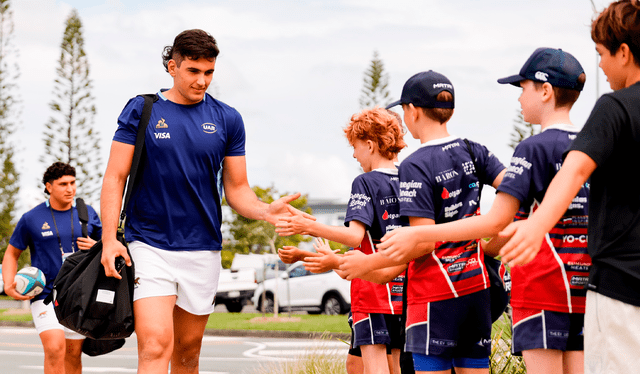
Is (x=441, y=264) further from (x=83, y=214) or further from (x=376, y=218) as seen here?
(x=83, y=214)

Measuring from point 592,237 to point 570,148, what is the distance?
41 cm

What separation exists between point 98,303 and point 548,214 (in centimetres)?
286

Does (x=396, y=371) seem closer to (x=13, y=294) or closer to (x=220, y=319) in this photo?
(x=13, y=294)

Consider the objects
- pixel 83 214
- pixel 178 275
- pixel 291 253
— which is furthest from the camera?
pixel 83 214

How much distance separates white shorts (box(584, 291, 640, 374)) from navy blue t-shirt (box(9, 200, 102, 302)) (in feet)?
18.7

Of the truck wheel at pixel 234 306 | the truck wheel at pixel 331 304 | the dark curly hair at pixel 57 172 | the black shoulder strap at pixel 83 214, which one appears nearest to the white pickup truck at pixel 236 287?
the truck wheel at pixel 234 306

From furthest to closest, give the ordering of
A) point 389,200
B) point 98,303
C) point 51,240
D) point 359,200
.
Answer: point 51,240
point 389,200
point 359,200
point 98,303

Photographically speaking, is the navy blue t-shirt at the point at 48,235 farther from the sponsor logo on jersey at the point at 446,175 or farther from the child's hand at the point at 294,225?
the sponsor logo on jersey at the point at 446,175

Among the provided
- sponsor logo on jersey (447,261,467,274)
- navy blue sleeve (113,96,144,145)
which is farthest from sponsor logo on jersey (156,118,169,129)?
sponsor logo on jersey (447,261,467,274)

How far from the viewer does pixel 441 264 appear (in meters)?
3.71

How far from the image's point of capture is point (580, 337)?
3.25 meters

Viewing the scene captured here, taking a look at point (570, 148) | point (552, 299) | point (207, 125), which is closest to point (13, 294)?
point (207, 125)

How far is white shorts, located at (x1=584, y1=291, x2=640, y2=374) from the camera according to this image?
99.2 inches

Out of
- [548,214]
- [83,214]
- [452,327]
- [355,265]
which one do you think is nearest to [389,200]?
[355,265]
